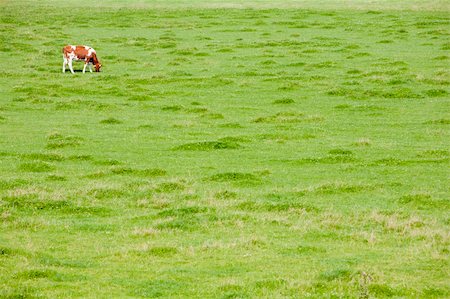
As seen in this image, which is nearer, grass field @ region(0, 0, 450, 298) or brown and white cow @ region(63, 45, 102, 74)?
grass field @ region(0, 0, 450, 298)

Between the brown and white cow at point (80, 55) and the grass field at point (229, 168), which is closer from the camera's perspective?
the grass field at point (229, 168)

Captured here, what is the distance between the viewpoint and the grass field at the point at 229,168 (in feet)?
49.7

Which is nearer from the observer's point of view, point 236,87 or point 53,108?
point 53,108

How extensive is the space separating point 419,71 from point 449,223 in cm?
2612

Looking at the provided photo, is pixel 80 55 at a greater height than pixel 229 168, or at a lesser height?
greater

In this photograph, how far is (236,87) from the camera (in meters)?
41.0

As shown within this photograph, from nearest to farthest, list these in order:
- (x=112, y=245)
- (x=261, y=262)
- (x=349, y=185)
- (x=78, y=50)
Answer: (x=261, y=262)
(x=112, y=245)
(x=349, y=185)
(x=78, y=50)

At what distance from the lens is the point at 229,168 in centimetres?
2547

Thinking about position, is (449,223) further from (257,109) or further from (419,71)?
(419,71)

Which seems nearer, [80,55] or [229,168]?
[229,168]

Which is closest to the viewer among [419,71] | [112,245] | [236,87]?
[112,245]

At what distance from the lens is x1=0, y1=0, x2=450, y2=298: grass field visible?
15148 mm

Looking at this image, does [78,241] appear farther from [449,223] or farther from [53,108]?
[53,108]

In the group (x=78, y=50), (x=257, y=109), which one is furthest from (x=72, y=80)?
(x=257, y=109)
